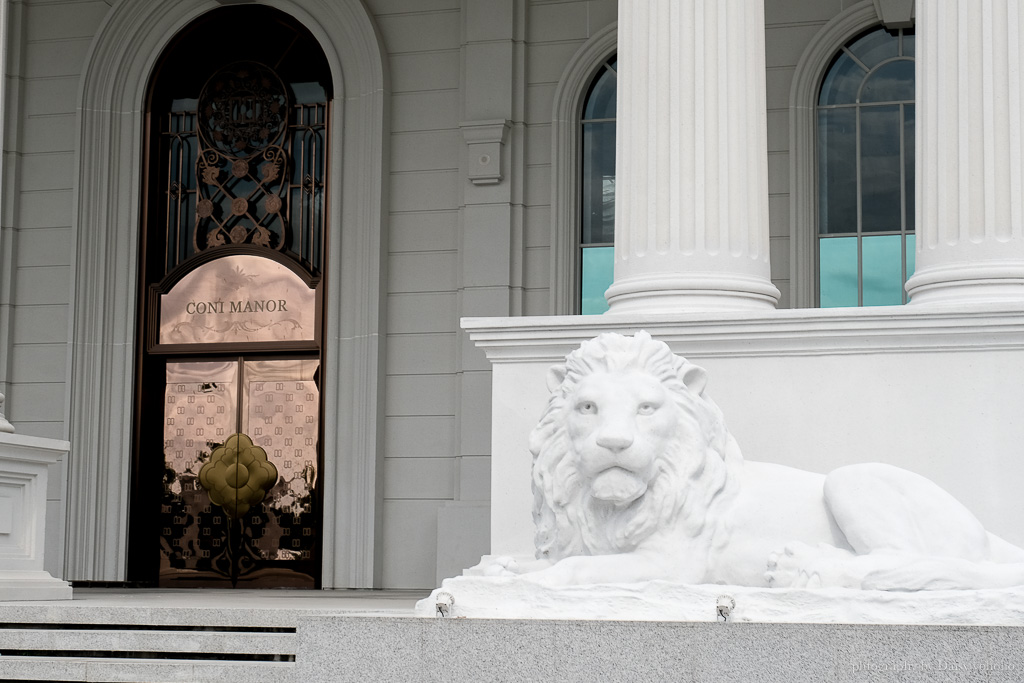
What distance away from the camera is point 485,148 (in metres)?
15.4

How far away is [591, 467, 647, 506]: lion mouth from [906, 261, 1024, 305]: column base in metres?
2.86

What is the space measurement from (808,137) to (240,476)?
7425mm

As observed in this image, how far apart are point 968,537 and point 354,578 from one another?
401 inches

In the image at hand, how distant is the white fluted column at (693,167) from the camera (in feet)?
27.5

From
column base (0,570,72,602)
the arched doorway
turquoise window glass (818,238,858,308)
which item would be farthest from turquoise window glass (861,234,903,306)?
column base (0,570,72,602)

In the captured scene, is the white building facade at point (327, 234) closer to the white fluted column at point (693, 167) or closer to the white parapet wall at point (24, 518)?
the white parapet wall at point (24, 518)

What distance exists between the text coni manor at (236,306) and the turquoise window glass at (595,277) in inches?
139

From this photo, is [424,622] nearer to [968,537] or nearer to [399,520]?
[968,537]

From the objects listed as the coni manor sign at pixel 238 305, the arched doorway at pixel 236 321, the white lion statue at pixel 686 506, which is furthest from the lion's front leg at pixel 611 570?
the coni manor sign at pixel 238 305

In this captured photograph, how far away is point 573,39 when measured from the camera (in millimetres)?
15633

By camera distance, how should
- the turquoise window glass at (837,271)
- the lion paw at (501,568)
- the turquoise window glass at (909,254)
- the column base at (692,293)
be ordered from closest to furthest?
the lion paw at (501,568)
the column base at (692,293)
the turquoise window glass at (909,254)
the turquoise window glass at (837,271)

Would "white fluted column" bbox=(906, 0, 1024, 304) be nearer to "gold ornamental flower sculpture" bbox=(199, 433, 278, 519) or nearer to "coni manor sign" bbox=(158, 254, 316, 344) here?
"coni manor sign" bbox=(158, 254, 316, 344)

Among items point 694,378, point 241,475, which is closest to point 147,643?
point 694,378

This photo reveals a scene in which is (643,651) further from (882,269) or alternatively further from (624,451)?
(882,269)
